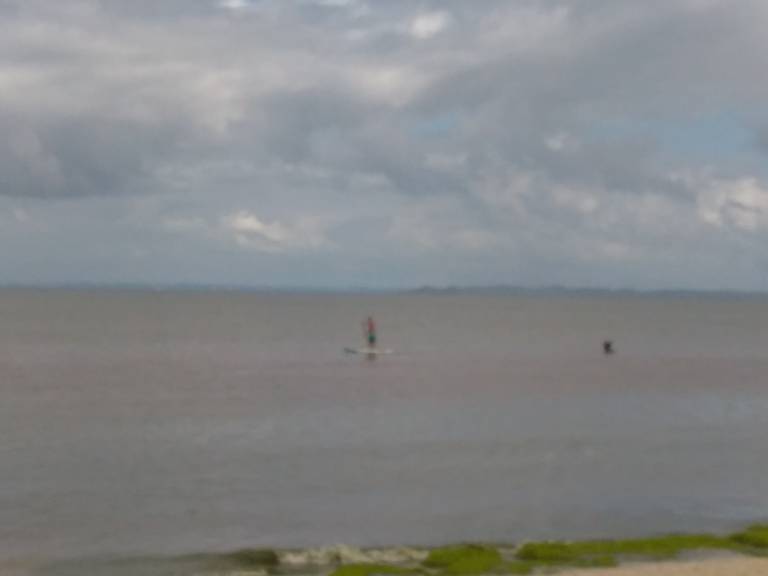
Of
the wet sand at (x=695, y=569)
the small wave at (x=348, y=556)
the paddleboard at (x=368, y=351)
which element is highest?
the paddleboard at (x=368, y=351)

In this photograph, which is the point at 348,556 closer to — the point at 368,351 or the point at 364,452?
the point at 364,452

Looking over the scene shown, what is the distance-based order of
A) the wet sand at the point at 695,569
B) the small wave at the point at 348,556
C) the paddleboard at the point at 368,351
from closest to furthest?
the wet sand at the point at 695,569 < the small wave at the point at 348,556 < the paddleboard at the point at 368,351

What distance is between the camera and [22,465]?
3388 centimetres

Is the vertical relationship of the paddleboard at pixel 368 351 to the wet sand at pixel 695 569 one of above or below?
above

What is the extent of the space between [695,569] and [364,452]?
17.2 m

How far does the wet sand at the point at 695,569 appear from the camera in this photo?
20.0m

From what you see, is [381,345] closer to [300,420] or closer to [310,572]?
[300,420]

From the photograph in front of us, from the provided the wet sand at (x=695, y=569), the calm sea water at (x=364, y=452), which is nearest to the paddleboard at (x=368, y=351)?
the calm sea water at (x=364, y=452)

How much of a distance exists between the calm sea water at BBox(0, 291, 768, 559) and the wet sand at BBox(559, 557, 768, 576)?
14.0 feet

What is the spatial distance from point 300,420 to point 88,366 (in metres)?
35.4

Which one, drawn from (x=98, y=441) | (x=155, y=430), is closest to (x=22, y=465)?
(x=98, y=441)

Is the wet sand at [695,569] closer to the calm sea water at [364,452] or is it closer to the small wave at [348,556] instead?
the small wave at [348,556]

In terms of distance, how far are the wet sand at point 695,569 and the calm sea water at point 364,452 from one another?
4258 millimetres

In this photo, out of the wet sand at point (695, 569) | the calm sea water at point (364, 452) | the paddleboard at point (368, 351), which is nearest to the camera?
the wet sand at point (695, 569)
